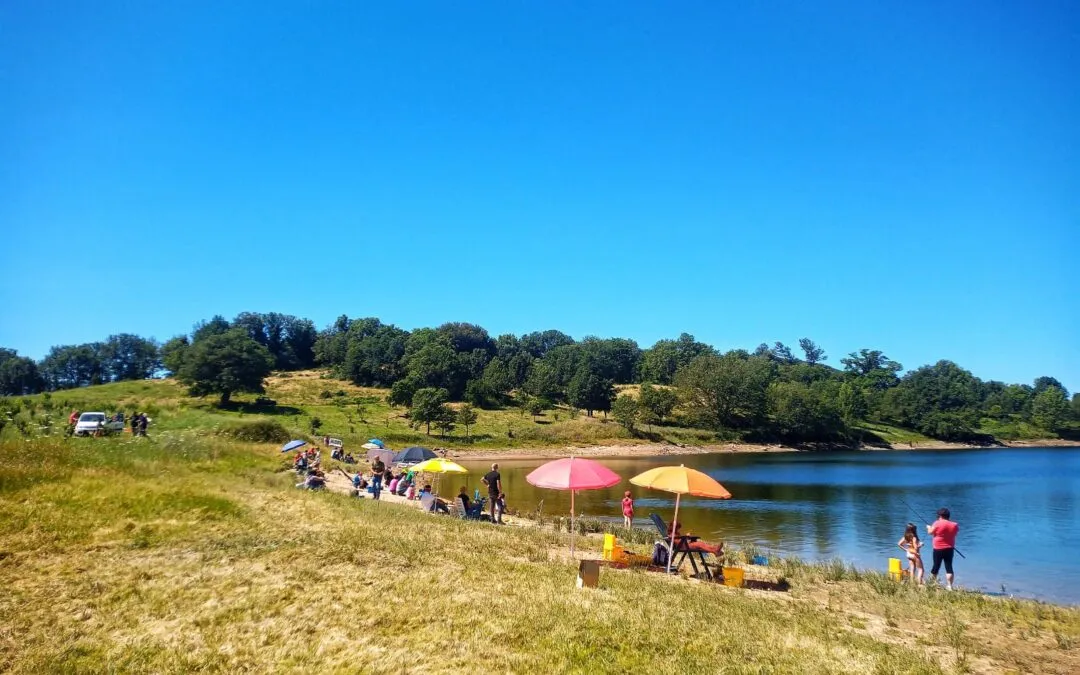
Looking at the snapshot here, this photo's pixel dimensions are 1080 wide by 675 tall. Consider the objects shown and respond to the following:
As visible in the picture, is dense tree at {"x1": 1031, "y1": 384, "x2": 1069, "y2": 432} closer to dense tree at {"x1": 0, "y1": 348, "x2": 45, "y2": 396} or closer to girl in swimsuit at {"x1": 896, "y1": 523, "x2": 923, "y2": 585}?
girl in swimsuit at {"x1": 896, "y1": 523, "x2": 923, "y2": 585}

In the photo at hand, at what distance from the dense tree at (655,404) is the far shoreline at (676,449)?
26.3ft

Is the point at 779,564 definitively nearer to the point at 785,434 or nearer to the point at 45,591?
the point at 45,591

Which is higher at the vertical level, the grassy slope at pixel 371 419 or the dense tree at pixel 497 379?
the dense tree at pixel 497 379

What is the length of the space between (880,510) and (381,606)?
112ft

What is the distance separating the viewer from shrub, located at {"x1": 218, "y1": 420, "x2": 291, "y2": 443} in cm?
4153

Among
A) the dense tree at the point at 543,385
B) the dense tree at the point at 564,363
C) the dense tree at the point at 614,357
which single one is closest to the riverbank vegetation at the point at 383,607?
the dense tree at the point at 543,385

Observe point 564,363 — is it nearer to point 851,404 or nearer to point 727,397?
point 727,397

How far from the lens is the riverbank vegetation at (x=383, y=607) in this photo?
7398mm

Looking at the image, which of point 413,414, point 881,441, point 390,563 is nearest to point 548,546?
point 390,563

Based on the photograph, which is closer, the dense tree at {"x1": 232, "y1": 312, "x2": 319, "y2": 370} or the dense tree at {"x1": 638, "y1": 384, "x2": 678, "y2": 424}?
the dense tree at {"x1": 638, "y1": 384, "x2": 678, "y2": 424}

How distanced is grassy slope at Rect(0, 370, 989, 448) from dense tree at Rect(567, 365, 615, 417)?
3.34 m

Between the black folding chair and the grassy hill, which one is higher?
the grassy hill

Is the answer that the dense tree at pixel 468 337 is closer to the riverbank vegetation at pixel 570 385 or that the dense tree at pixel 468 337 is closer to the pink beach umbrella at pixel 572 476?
the riverbank vegetation at pixel 570 385

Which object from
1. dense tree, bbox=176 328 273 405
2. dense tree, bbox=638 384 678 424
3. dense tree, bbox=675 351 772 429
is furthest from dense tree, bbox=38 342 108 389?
dense tree, bbox=675 351 772 429
